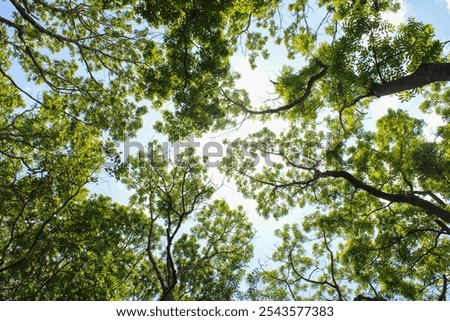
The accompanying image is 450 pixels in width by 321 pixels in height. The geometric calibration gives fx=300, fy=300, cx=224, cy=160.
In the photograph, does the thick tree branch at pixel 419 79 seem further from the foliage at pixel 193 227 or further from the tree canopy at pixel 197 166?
the foliage at pixel 193 227

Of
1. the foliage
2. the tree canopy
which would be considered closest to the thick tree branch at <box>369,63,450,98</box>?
the tree canopy

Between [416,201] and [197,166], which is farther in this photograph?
[197,166]

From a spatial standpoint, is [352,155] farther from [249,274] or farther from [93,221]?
[93,221]

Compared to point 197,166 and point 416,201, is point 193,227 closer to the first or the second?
point 197,166

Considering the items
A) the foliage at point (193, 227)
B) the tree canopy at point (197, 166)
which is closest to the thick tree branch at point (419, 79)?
the tree canopy at point (197, 166)

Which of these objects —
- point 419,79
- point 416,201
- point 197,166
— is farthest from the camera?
point 197,166

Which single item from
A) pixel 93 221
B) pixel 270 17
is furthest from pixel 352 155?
pixel 93 221

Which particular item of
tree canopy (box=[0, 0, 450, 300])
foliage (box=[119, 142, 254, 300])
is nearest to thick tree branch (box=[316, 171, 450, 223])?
tree canopy (box=[0, 0, 450, 300])

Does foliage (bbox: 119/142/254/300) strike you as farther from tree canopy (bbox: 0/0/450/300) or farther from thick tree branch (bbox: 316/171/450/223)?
thick tree branch (bbox: 316/171/450/223)

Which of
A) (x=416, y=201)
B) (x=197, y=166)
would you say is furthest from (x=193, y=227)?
(x=416, y=201)

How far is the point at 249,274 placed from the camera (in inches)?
481

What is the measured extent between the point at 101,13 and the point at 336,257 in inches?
502

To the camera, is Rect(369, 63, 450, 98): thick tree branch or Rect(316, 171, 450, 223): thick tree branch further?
Rect(316, 171, 450, 223): thick tree branch

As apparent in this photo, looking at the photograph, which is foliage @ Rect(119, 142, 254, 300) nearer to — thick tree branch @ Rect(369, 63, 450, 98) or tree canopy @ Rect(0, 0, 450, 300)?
tree canopy @ Rect(0, 0, 450, 300)
